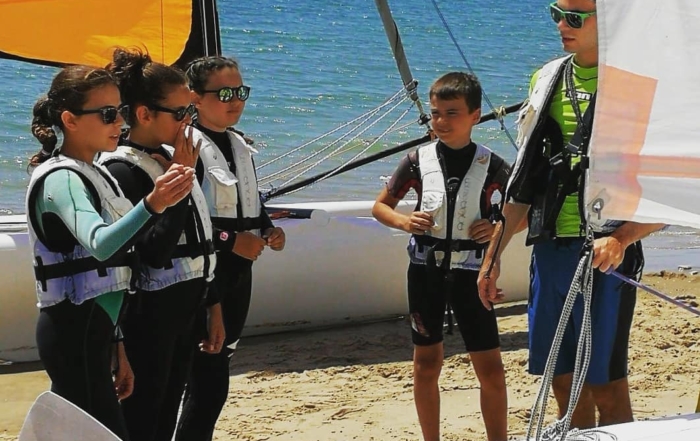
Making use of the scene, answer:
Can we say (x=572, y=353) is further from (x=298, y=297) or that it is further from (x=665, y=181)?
(x=298, y=297)

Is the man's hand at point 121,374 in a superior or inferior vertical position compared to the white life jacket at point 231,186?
inferior

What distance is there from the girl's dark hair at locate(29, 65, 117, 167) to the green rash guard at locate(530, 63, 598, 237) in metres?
1.22

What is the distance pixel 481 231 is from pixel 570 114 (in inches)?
27.8

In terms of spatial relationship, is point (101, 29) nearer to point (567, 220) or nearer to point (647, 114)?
point (567, 220)

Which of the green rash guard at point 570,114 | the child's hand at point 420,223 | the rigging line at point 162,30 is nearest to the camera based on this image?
the green rash guard at point 570,114

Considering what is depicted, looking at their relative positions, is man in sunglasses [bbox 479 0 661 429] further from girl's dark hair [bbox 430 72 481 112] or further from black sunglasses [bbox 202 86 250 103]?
black sunglasses [bbox 202 86 250 103]

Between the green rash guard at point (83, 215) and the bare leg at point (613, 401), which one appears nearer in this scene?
the green rash guard at point (83, 215)

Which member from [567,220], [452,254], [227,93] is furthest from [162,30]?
[567,220]

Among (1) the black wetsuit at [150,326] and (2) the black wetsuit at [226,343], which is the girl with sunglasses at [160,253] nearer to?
(1) the black wetsuit at [150,326]

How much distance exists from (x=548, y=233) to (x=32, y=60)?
108 inches

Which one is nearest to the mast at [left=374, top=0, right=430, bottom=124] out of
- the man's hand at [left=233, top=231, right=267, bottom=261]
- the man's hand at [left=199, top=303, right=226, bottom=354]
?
the man's hand at [left=233, top=231, right=267, bottom=261]

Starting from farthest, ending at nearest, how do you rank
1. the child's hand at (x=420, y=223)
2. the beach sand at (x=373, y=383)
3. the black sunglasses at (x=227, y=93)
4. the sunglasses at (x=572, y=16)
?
the beach sand at (x=373, y=383), the child's hand at (x=420, y=223), the black sunglasses at (x=227, y=93), the sunglasses at (x=572, y=16)

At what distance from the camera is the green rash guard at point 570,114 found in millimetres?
3275

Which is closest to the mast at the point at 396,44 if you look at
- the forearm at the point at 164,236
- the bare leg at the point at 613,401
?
the bare leg at the point at 613,401
